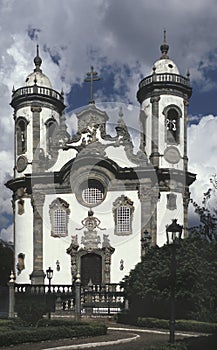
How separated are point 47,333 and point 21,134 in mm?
31298

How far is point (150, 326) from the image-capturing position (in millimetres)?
28344

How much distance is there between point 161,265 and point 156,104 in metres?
19.8

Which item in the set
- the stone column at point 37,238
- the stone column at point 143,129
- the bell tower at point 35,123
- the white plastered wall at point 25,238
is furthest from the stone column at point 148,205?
the white plastered wall at point 25,238

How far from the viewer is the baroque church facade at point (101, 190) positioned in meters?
46.1

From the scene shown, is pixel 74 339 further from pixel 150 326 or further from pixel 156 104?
pixel 156 104

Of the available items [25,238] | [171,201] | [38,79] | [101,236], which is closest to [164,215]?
[171,201]

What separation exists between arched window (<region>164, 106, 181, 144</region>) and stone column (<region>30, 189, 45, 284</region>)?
10.3 m

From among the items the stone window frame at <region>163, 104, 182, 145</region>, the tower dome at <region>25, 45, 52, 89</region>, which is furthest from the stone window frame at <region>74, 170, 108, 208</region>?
the tower dome at <region>25, 45, 52, 89</region>

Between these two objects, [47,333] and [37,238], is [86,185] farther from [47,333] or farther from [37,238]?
[47,333]

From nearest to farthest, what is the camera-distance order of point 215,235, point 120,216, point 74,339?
point 215,235
point 74,339
point 120,216

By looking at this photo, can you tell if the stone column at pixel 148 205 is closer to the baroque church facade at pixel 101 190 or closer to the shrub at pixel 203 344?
the baroque church facade at pixel 101 190

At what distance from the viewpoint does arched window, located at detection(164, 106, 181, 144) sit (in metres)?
48.6

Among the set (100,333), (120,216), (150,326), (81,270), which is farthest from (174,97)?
(100,333)

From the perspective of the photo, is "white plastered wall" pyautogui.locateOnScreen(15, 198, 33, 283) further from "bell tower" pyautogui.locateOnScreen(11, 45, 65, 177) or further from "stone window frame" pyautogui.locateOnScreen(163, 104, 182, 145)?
"stone window frame" pyautogui.locateOnScreen(163, 104, 182, 145)
